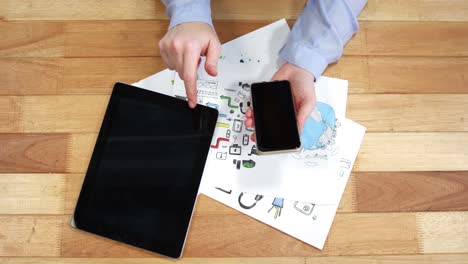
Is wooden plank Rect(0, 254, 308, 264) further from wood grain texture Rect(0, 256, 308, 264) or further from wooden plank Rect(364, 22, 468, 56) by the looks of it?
wooden plank Rect(364, 22, 468, 56)

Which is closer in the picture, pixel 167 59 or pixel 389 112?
pixel 167 59

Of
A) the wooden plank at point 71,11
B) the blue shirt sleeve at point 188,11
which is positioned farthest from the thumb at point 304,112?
the wooden plank at point 71,11

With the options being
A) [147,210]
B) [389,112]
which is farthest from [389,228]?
[147,210]

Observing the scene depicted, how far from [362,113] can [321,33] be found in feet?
0.57

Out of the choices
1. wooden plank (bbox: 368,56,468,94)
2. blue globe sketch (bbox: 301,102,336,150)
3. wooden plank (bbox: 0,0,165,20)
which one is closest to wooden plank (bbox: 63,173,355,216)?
blue globe sketch (bbox: 301,102,336,150)

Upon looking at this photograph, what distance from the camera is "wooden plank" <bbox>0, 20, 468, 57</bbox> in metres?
0.76

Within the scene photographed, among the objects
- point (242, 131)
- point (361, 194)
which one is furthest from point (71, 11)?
point (361, 194)

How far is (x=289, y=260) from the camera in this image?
68cm

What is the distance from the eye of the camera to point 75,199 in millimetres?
696

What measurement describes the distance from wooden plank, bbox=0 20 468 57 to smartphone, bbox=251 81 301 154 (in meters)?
0.21

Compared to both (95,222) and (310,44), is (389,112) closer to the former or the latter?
(310,44)

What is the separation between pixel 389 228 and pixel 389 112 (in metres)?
0.22

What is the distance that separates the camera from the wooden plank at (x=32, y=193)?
0.70 meters

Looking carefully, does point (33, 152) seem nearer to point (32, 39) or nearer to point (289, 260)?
point (32, 39)
